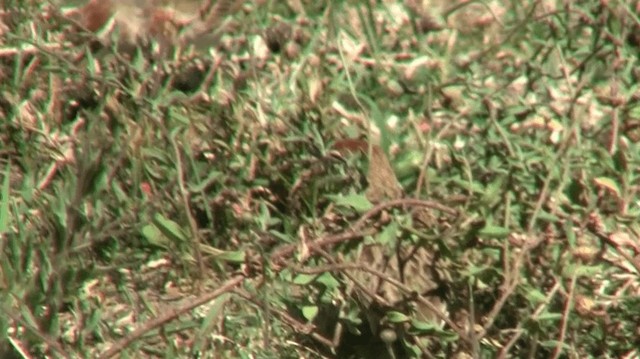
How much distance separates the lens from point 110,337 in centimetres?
295

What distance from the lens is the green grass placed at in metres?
2.83

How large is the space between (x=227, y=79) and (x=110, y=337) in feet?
3.38

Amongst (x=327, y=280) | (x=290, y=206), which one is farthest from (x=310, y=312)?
(x=290, y=206)

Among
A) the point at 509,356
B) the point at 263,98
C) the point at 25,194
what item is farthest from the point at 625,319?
the point at 25,194

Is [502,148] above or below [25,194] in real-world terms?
above

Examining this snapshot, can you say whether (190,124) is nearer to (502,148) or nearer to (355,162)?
(355,162)

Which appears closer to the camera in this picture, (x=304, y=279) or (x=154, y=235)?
(x=304, y=279)

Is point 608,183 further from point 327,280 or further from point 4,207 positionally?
point 4,207

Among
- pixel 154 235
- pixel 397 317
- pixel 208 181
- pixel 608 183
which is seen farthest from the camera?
pixel 208 181

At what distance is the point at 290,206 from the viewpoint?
3283 millimetres

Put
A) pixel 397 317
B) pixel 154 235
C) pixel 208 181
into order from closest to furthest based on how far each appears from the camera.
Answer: pixel 397 317, pixel 154 235, pixel 208 181

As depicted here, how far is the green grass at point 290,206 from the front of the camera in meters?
2.83

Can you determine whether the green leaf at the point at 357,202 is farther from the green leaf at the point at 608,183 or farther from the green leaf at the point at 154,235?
the green leaf at the point at 608,183

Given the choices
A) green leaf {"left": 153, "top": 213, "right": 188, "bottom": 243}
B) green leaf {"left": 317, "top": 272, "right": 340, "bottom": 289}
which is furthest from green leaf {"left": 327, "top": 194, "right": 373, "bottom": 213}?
green leaf {"left": 153, "top": 213, "right": 188, "bottom": 243}
